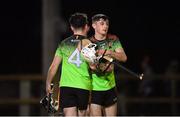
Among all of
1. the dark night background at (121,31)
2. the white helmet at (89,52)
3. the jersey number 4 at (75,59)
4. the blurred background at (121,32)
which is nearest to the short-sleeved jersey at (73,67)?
the jersey number 4 at (75,59)

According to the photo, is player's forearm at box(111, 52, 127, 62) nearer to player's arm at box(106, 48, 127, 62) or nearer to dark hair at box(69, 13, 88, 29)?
player's arm at box(106, 48, 127, 62)

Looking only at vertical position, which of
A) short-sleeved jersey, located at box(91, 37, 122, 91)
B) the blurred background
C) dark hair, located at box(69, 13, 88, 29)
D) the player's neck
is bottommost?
the blurred background

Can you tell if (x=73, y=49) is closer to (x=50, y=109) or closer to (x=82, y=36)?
(x=82, y=36)

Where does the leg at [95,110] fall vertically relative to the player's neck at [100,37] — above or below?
below

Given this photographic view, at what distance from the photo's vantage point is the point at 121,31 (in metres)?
22.1

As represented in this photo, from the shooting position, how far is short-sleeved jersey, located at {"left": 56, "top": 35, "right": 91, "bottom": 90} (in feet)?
32.1

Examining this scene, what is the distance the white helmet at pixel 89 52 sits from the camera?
9.58 meters

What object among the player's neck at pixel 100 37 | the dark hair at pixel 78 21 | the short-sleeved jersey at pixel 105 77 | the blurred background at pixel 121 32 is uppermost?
the dark hair at pixel 78 21

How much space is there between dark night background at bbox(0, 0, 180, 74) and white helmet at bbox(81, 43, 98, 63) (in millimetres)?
12016

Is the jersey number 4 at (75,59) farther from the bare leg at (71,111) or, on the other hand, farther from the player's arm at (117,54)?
the bare leg at (71,111)

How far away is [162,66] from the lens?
2341 cm

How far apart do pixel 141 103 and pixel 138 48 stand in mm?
5143

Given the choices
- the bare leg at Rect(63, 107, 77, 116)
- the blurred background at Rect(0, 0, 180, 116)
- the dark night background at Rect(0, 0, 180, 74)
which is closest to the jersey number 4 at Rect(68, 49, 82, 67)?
the bare leg at Rect(63, 107, 77, 116)

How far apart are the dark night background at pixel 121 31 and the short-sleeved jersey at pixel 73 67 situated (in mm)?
11868
